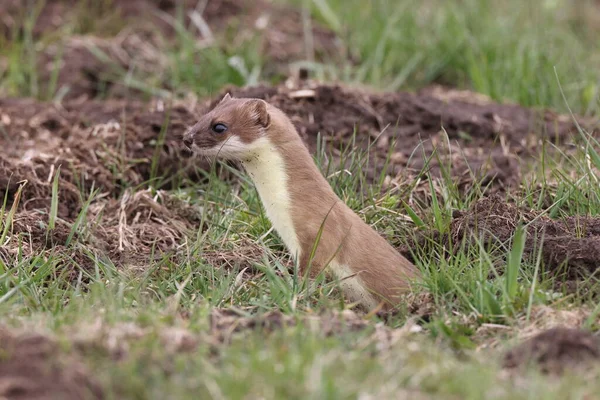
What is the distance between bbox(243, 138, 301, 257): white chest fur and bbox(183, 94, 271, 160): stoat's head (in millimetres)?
60

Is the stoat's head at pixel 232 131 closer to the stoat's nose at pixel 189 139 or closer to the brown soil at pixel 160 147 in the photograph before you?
the stoat's nose at pixel 189 139

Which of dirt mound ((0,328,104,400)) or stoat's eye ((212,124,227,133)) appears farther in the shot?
stoat's eye ((212,124,227,133))

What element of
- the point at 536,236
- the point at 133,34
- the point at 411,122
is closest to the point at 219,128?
the point at 536,236

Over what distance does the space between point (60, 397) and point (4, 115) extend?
4.96 m

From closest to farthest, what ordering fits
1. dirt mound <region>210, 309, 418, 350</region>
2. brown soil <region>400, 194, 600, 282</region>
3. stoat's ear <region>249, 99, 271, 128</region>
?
dirt mound <region>210, 309, 418, 350</region>, brown soil <region>400, 194, 600, 282</region>, stoat's ear <region>249, 99, 271, 128</region>

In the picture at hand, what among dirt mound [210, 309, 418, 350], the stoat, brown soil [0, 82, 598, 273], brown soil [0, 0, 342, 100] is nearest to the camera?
dirt mound [210, 309, 418, 350]

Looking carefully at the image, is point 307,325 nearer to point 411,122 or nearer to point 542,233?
point 542,233

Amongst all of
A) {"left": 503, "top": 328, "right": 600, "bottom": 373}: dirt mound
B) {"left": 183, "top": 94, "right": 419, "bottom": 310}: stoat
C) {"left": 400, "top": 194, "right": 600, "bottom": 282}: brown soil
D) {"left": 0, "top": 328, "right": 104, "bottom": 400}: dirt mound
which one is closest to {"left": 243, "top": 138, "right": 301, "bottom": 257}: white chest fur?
{"left": 183, "top": 94, "right": 419, "bottom": 310}: stoat

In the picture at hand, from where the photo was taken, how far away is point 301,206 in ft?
17.4

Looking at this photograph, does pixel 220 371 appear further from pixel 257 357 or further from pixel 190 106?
pixel 190 106

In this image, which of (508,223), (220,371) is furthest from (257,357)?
(508,223)

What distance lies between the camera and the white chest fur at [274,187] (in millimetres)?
5324

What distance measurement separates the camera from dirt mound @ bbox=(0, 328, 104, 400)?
3.38 m

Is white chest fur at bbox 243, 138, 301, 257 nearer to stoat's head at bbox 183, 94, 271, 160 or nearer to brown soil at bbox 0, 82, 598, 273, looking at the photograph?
stoat's head at bbox 183, 94, 271, 160
